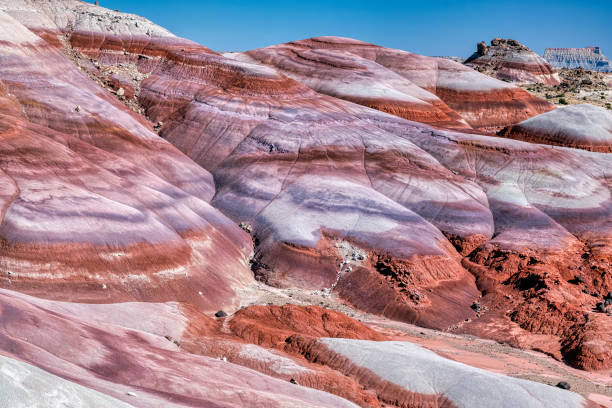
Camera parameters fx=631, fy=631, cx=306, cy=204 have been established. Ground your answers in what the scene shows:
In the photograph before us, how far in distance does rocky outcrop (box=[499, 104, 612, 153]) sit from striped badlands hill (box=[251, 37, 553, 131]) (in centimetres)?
1031

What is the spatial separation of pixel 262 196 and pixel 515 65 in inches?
2441

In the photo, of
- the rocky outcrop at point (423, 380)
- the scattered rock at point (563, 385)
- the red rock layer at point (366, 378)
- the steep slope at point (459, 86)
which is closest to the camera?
the rocky outcrop at point (423, 380)

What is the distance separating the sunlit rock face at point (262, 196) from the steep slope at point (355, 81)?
8.30 meters

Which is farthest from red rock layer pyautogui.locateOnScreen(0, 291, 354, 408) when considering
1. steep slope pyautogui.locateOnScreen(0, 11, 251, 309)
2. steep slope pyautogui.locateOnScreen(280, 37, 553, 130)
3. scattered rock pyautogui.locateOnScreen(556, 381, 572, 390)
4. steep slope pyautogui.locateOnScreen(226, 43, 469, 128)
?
steep slope pyautogui.locateOnScreen(280, 37, 553, 130)

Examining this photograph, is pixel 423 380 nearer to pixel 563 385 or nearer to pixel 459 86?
pixel 563 385

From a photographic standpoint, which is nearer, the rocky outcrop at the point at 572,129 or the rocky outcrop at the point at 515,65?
the rocky outcrop at the point at 572,129

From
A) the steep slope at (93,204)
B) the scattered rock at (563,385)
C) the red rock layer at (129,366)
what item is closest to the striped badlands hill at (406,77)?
the steep slope at (93,204)

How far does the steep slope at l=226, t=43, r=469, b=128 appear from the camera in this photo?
50.4m

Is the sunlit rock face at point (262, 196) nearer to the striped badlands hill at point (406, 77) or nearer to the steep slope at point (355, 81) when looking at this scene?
the steep slope at point (355, 81)

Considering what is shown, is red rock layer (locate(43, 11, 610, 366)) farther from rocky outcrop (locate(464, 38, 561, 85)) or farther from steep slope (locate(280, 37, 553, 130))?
rocky outcrop (locate(464, 38, 561, 85))

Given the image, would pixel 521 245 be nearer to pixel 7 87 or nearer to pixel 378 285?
pixel 378 285

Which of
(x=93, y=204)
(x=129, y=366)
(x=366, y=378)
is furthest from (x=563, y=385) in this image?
(x=93, y=204)

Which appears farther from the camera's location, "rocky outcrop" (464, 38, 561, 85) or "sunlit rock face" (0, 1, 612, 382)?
"rocky outcrop" (464, 38, 561, 85)

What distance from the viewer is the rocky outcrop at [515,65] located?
82.4 m
